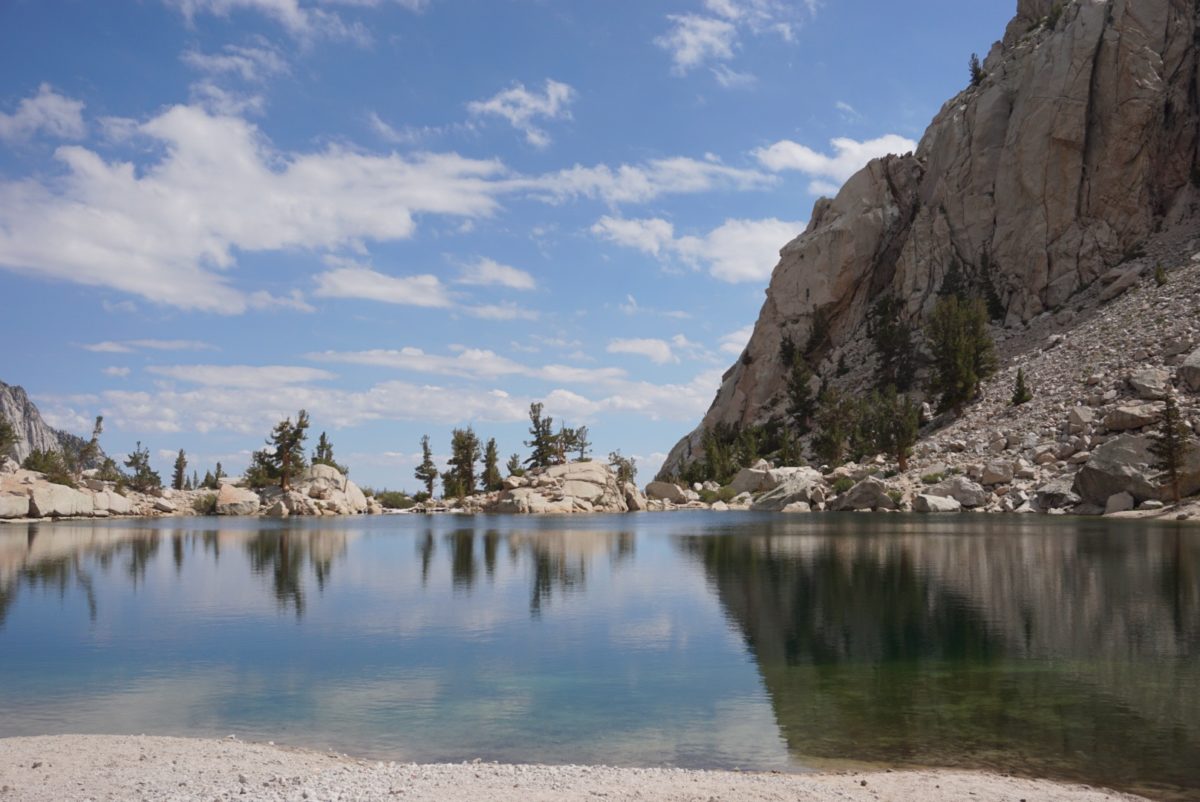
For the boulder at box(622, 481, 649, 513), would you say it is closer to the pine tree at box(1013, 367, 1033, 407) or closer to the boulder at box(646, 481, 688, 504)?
the boulder at box(646, 481, 688, 504)

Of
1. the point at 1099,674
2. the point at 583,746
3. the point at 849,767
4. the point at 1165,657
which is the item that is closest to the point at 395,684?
the point at 583,746

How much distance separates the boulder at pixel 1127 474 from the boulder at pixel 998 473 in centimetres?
1001

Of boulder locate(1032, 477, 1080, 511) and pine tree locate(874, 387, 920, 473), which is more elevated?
pine tree locate(874, 387, 920, 473)

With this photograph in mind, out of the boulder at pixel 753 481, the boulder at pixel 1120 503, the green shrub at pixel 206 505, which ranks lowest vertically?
the green shrub at pixel 206 505

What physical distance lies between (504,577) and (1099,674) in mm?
23473

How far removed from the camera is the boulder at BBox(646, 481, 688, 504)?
10619 cm

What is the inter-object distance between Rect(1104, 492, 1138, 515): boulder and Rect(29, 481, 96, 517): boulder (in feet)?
295

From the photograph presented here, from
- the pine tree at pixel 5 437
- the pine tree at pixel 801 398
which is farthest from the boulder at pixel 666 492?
the pine tree at pixel 5 437

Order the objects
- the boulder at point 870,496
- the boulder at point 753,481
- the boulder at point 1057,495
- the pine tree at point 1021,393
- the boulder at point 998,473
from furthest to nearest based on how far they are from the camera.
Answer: the boulder at point 753,481 → the pine tree at point 1021,393 → the boulder at point 870,496 → the boulder at point 998,473 → the boulder at point 1057,495

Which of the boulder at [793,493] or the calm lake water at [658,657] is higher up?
the boulder at [793,493]

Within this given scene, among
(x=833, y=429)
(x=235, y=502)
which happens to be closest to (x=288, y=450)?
(x=235, y=502)

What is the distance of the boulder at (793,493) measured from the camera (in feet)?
284

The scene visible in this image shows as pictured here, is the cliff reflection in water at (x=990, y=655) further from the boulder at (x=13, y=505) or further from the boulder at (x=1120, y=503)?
the boulder at (x=13, y=505)

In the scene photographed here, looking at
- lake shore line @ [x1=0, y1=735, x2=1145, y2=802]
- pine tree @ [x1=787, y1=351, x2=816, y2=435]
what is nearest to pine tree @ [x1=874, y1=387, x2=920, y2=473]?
pine tree @ [x1=787, y1=351, x2=816, y2=435]
